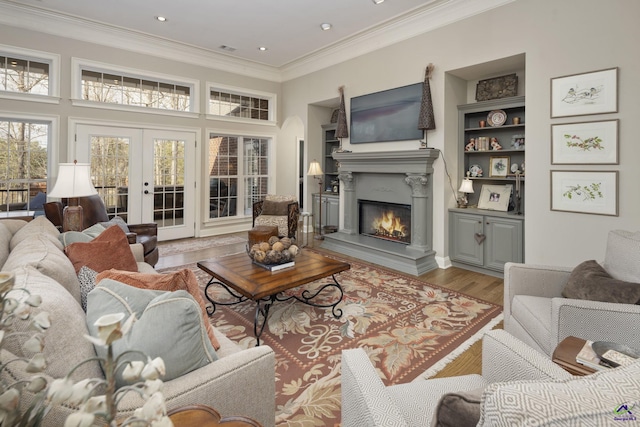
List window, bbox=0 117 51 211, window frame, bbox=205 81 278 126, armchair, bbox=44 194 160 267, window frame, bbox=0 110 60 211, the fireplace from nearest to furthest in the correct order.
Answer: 1. armchair, bbox=44 194 160 267
2. window, bbox=0 117 51 211
3. window frame, bbox=0 110 60 211
4. the fireplace
5. window frame, bbox=205 81 278 126

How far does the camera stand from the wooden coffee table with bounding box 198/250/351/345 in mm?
2521

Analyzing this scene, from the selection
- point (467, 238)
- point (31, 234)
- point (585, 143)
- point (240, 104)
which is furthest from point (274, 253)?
point (240, 104)

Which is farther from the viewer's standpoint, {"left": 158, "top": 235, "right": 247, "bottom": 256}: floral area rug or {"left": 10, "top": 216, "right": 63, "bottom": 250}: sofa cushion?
{"left": 158, "top": 235, "right": 247, "bottom": 256}: floral area rug

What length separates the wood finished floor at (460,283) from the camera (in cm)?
224

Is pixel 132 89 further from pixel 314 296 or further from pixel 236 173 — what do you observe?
pixel 314 296

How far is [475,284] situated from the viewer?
3910 mm

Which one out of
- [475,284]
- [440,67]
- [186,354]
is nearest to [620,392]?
[186,354]

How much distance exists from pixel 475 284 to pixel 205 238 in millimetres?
4703

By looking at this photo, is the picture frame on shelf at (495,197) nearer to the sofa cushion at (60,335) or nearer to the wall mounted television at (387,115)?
the wall mounted television at (387,115)

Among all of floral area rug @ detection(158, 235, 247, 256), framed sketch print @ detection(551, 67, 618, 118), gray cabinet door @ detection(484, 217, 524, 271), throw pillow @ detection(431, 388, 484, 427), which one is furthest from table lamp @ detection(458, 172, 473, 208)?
throw pillow @ detection(431, 388, 484, 427)

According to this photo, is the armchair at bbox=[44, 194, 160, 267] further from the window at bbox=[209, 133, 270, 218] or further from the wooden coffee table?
the window at bbox=[209, 133, 270, 218]

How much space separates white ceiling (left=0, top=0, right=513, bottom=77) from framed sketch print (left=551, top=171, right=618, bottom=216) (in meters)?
2.22

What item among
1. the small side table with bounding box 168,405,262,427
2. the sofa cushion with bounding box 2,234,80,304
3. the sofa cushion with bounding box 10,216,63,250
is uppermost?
the sofa cushion with bounding box 10,216,63,250

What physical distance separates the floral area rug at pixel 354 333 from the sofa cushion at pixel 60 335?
110 cm
